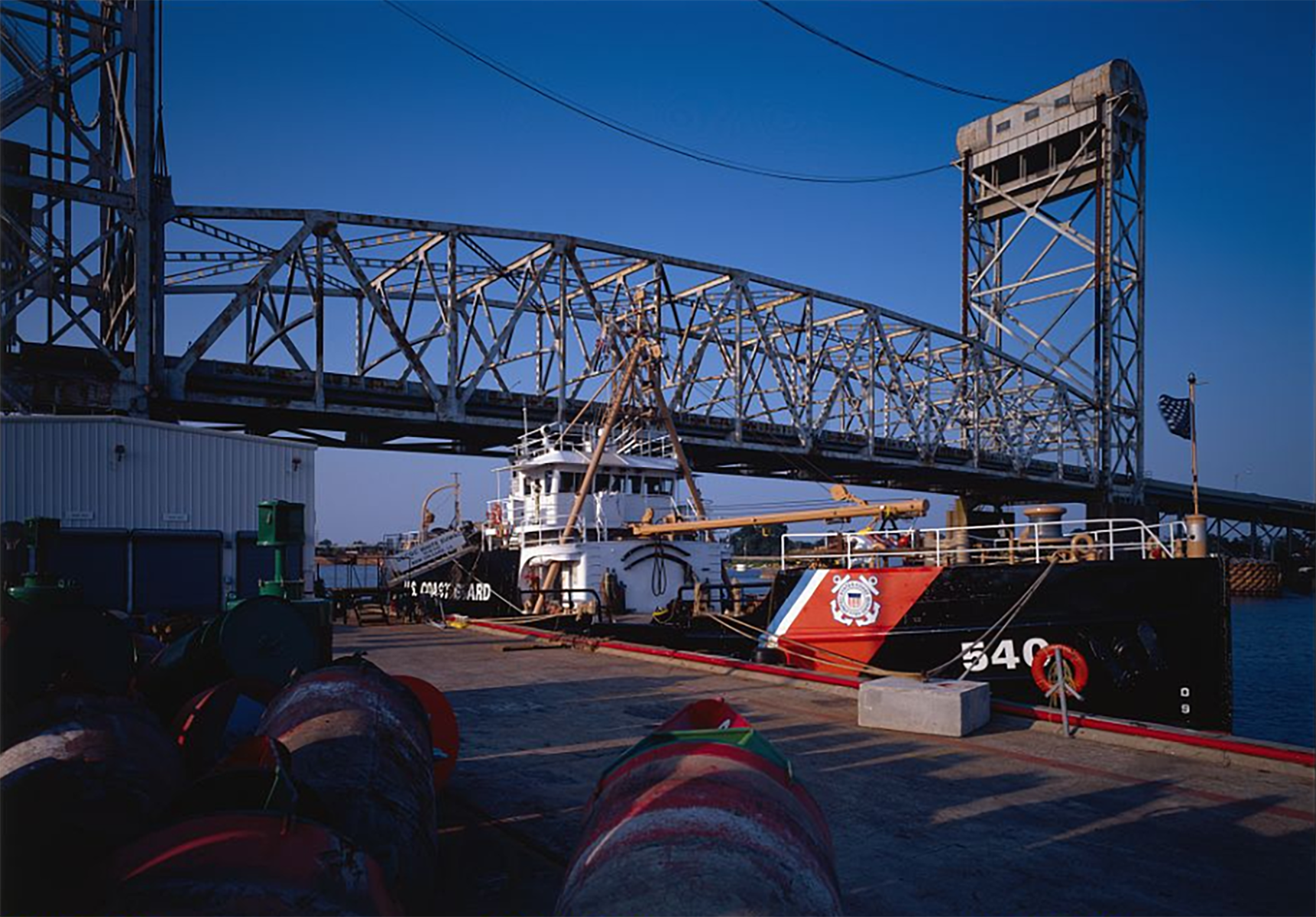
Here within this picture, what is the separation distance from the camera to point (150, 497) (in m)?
20.7

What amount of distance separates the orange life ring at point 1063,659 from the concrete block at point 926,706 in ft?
10.7

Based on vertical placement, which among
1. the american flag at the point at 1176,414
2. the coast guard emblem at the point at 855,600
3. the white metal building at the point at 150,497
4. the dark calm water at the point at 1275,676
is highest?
the american flag at the point at 1176,414

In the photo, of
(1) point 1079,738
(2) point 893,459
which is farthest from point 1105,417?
(1) point 1079,738

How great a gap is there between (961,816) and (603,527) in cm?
2030

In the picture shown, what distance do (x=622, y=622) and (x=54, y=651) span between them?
1513cm

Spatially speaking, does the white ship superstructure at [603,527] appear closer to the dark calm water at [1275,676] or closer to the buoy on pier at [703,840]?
the dark calm water at [1275,676]

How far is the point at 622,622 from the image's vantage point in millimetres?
22016

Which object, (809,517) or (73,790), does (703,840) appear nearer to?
(73,790)

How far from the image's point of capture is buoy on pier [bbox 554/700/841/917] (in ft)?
10.3

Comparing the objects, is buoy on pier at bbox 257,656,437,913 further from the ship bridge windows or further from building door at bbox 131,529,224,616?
the ship bridge windows

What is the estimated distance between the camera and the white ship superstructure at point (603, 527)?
993 inches

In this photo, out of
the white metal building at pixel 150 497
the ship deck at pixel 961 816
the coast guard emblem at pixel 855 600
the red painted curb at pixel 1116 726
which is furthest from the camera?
the white metal building at pixel 150 497

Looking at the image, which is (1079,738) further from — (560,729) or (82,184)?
(82,184)

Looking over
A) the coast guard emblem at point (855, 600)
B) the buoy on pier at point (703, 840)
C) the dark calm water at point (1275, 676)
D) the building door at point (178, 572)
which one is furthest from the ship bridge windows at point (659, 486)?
the buoy on pier at point (703, 840)
